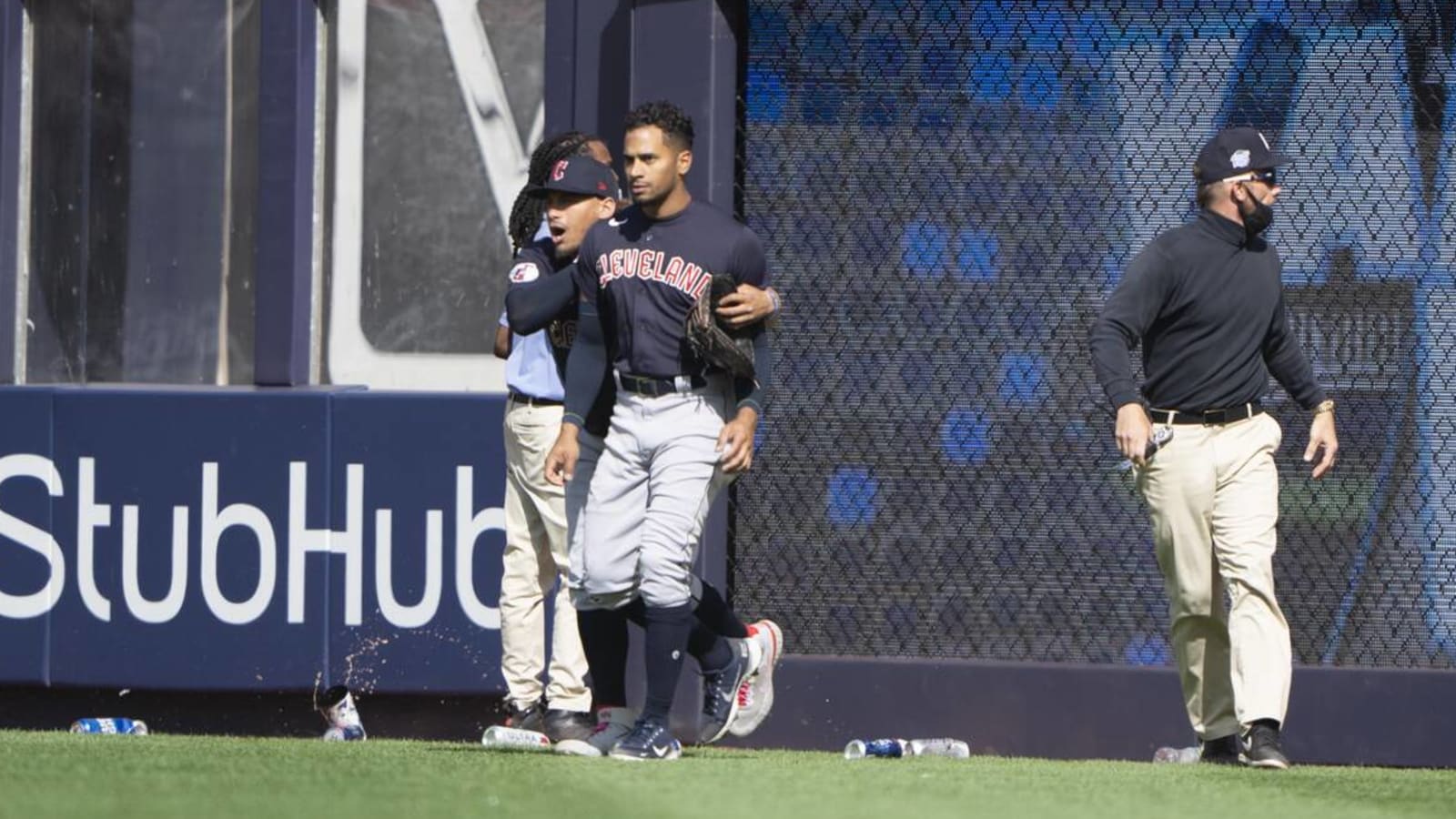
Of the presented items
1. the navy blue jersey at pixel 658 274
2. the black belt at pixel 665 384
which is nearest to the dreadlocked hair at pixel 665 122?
the navy blue jersey at pixel 658 274

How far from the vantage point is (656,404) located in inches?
275

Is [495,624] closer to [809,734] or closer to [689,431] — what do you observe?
[809,734]

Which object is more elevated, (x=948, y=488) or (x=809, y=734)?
(x=948, y=488)

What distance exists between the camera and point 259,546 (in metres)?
9.16

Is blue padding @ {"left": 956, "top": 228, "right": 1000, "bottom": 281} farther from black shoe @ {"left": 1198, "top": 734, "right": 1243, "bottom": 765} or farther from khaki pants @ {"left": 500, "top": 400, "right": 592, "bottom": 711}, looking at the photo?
black shoe @ {"left": 1198, "top": 734, "right": 1243, "bottom": 765}

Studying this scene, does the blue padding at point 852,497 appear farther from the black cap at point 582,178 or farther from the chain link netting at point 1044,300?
the black cap at point 582,178

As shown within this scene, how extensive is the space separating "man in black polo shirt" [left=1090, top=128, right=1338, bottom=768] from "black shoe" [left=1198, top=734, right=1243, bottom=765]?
0.05m

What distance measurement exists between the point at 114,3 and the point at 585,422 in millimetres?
3845

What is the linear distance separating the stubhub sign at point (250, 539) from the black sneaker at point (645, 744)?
2.05 metres

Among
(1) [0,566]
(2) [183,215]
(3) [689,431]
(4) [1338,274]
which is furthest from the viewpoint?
(2) [183,215]

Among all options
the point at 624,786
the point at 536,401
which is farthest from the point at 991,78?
the point at 624,786

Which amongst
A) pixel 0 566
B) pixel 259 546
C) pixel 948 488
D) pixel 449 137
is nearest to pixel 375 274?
pixel 449 137

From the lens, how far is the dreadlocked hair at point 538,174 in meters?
7.95

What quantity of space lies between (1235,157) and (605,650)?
8.31ft
